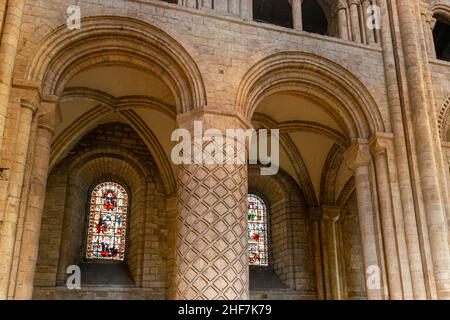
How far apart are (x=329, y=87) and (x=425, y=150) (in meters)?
2.20

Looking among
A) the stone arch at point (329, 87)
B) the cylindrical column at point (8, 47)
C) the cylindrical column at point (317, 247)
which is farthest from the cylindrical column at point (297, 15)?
the cylindrical column at point (317, 247)

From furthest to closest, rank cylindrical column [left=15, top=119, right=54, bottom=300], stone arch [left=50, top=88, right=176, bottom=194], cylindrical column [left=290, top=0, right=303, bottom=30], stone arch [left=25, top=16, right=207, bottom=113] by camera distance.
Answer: stone arch [left=50, top=88, right=176, bottom=194] < cylindrical column [left=290, top=0, right=303, bottom=30] < stone arch [left=25, top=16, right=207, bottom=113] < cylindrical column [left=15, top=119, right=54, bottom=300]

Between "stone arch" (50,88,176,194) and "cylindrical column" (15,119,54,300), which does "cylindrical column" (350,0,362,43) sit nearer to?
"stone arch" (50,88,176,194)

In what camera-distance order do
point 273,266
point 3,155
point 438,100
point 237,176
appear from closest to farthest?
1. point 3,155
2. point 237,176
3. point 438,100
4. point 273,266

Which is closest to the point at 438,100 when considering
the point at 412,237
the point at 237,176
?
the point at 412,237

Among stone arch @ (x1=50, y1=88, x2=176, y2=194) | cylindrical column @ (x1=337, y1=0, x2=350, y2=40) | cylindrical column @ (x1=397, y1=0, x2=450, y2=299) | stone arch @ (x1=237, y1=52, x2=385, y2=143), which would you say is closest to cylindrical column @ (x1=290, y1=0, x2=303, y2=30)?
stone arch @ (x1=237, y1=52, x2=385, y2=143)

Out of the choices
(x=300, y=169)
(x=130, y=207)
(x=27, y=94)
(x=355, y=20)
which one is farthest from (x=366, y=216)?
(x=27, y=94)

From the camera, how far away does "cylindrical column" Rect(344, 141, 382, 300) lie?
30.4 ft

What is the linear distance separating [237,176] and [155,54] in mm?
2670

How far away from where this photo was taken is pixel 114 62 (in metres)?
9.43

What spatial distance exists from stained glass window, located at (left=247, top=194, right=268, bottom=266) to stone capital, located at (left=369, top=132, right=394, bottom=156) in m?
4.94

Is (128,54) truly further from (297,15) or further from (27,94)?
(297,15)
